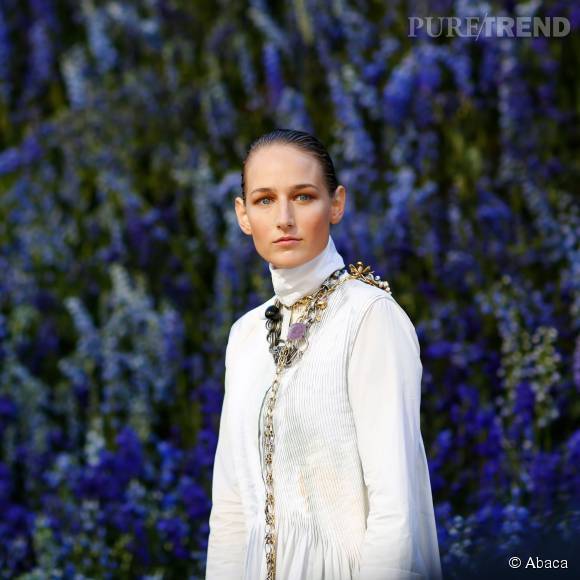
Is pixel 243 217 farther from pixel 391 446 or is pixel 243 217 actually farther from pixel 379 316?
pixel 391 446

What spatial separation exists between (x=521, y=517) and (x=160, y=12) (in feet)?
11.7

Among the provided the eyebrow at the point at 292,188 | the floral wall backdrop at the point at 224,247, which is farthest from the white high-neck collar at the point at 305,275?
the floral wall backdrop at the point at 224,247

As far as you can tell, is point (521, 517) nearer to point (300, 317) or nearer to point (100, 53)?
point (300, 317)

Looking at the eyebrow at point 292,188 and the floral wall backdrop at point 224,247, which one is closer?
the eyebrow at point 292,188

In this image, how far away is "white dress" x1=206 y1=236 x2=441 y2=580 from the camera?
1566mm

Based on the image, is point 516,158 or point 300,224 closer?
point 300,224

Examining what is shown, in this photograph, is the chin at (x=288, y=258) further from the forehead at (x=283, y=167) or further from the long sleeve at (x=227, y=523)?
the long sleeve at (x=227, y=523)

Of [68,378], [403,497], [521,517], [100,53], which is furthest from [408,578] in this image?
[100,53]

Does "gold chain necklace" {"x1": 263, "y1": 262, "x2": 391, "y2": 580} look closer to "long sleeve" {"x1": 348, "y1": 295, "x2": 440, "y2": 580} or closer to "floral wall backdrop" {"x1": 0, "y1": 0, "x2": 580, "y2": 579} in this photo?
"long sleeve" {"x1": 348, "y1": 295, "x2": 440, "y2": 580}

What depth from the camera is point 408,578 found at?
5.00 ft

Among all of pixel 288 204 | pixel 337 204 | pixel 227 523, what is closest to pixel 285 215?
pixel 288 204

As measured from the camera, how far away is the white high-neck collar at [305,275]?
1763mm

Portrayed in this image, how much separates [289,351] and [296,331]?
0.04m

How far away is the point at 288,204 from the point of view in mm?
1716
